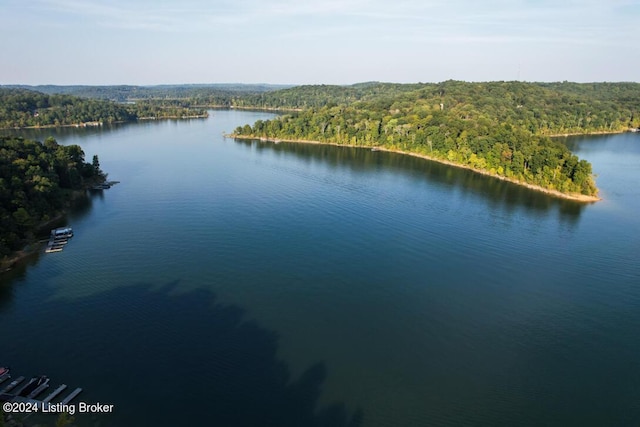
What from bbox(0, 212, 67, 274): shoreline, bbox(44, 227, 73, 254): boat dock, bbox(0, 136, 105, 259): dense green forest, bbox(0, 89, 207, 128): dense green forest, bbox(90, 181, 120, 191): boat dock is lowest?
bbox(0, 212, 67, 274): shoreline

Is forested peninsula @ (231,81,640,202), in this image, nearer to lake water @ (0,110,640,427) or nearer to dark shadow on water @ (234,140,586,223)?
dark shadow on water @ (234,140,586,223)

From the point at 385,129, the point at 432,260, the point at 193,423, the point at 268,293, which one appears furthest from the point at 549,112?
the point at 193,423

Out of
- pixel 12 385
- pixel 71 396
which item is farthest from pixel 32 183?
pixel 71 396

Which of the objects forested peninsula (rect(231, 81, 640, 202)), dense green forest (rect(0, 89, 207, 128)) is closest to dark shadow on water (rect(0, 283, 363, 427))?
forested peninsula (rect(231, 81, 640, 202))

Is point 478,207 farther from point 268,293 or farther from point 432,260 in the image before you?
point 268,293

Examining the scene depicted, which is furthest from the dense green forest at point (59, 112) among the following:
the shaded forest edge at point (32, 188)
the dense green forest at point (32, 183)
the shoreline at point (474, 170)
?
the shaded forest edge at point (32, 188)
